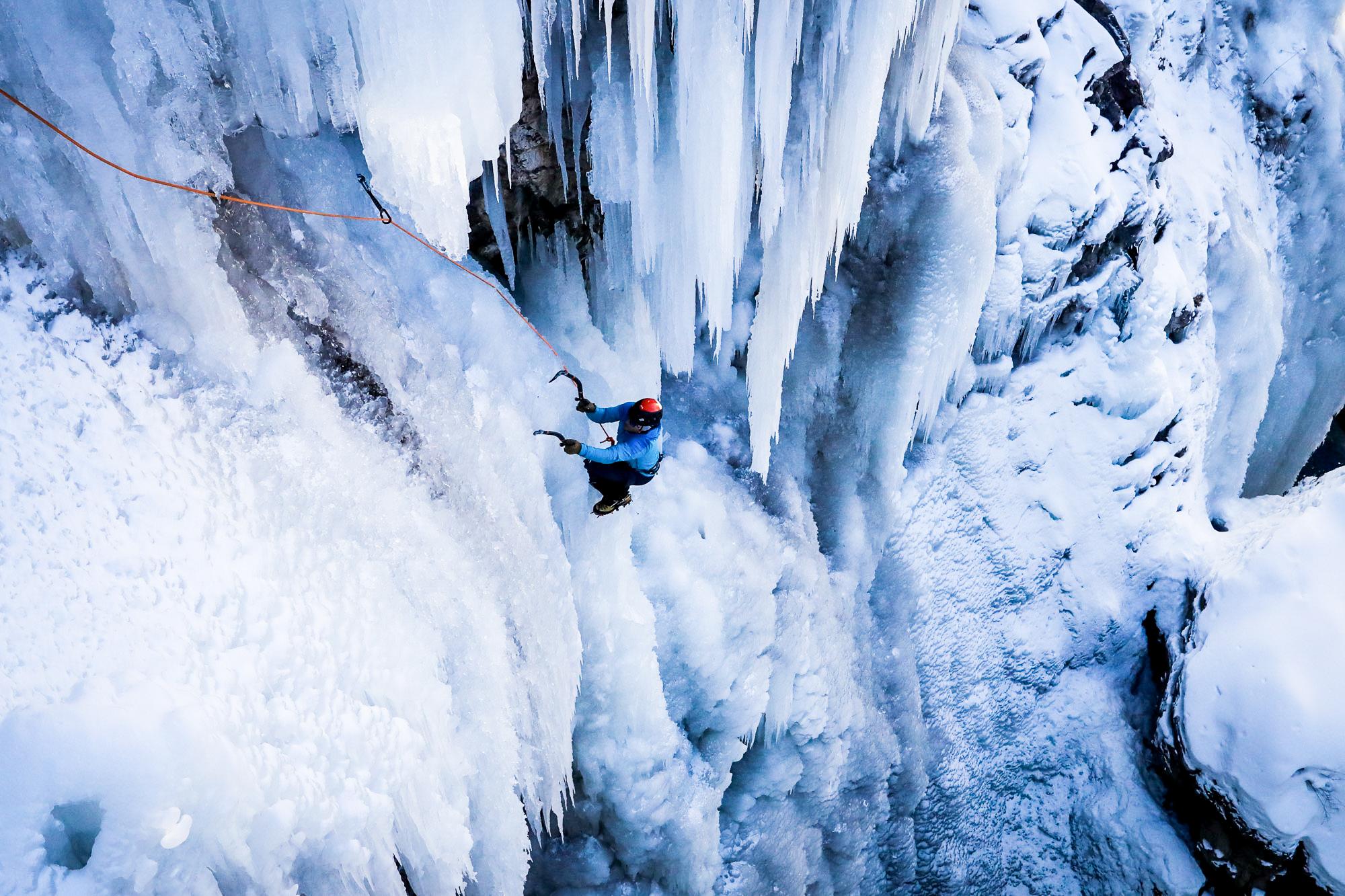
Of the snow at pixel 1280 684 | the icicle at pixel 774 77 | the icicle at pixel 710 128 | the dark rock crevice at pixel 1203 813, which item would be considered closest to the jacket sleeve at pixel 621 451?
the icicle at pixel 710 128

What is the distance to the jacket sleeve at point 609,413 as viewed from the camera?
354cm

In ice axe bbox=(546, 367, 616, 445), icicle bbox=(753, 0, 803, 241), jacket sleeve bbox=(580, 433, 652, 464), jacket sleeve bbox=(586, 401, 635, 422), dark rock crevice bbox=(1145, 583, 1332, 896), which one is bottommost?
dark rock crevice bbox=(1145, 583, 1332, 896)

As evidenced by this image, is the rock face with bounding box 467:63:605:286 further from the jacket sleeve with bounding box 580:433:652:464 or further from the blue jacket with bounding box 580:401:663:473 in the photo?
the jacket sleeve with bounding box 580:433:652:464

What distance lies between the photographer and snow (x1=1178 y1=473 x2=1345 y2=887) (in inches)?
215

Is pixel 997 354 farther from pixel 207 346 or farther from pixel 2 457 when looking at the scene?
pixel 2 457

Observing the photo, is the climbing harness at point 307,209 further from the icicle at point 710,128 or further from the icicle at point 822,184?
the icicle at point 822,184

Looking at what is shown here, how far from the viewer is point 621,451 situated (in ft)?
11.4

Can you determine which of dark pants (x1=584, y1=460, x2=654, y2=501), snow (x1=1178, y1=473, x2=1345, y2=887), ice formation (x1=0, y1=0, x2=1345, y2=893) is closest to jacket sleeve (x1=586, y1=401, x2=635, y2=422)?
dark pants (x1=584, y1=460, x2=654, y2=501)

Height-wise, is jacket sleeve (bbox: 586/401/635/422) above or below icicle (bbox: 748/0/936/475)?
below

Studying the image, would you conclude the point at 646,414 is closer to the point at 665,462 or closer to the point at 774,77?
the point at 665,462

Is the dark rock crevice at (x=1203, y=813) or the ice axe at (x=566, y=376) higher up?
the ice axe at (x=566, y=376)

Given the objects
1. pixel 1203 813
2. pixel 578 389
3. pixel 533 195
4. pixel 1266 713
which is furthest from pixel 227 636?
pixel 1203 813

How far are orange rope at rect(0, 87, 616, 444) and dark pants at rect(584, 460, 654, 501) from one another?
0.47 ft

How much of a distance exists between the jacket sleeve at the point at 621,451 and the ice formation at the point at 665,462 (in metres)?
0.49
